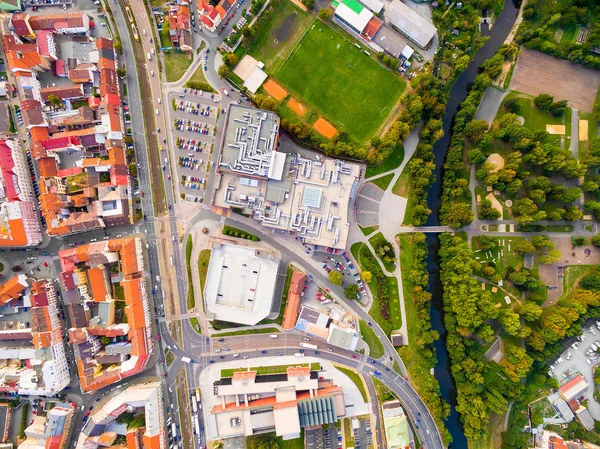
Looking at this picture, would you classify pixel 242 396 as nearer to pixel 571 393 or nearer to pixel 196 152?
pixel 196 152

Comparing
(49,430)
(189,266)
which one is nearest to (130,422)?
(49,430)

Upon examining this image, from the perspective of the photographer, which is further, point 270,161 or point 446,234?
A: point 446,234

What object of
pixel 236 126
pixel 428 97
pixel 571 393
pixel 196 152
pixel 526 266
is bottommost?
pixel 571 393

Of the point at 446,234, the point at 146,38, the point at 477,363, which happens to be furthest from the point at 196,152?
the point at 477,363

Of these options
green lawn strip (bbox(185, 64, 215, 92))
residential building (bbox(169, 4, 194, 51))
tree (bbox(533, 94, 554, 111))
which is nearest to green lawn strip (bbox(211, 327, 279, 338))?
green lawn strip (bbox(185, 64, 215, 92))

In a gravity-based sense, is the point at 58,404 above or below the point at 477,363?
below

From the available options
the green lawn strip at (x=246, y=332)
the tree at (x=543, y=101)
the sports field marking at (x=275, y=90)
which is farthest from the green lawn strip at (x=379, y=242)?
the tree at (x=543, y=101)

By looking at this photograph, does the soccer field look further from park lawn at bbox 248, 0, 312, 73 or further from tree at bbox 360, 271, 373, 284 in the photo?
tree at bbox 360, 271, 373, 284
